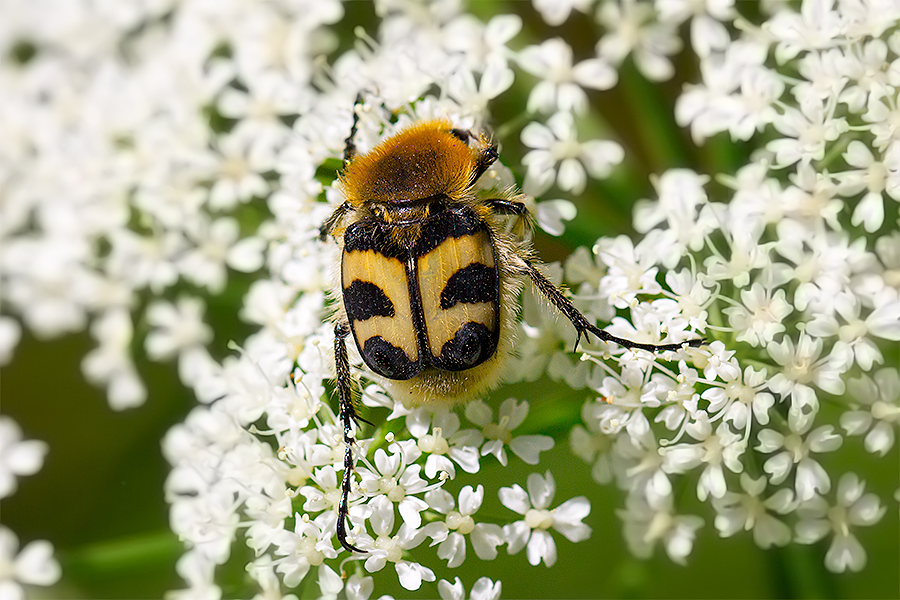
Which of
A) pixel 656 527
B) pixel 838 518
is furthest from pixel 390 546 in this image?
pixel 838 518

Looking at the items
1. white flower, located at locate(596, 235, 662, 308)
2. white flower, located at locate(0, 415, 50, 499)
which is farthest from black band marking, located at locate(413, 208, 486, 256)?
white flower, located at locate(0, 415, 50, 499)

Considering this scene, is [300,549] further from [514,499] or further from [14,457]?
[14,457]

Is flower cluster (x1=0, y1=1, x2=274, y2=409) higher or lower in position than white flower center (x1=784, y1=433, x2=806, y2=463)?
higher

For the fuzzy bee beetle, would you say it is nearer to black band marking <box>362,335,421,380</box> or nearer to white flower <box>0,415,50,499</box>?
black band marking <box>362,335,421,380</box>

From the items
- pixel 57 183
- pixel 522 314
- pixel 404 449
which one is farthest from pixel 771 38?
pixel 57 183

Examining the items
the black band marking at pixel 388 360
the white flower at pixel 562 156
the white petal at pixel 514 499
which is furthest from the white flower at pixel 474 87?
the white petal at pixel 514 499

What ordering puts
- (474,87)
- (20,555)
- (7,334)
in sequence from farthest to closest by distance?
(7,334)
(20,555)
(474,87)

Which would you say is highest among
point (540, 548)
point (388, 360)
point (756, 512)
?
point (388, 360)
